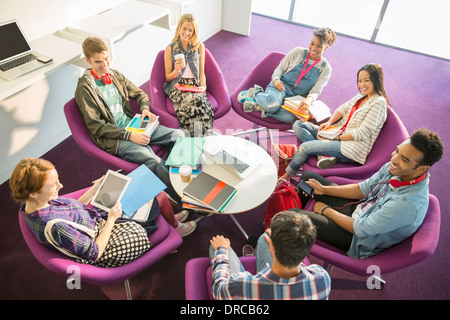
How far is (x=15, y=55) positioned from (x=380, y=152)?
3029mm

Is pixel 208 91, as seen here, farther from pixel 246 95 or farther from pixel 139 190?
pixel 139 190

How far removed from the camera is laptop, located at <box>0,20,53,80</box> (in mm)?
2486

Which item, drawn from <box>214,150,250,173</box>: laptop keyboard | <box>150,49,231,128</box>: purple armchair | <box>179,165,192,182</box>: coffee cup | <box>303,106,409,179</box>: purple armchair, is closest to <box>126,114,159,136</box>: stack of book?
<box>150,49,231,128</box>: purple armchair

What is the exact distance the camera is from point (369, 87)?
2566 millimetres

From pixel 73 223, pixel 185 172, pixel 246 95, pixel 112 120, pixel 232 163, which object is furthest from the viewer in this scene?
pixel 246 95

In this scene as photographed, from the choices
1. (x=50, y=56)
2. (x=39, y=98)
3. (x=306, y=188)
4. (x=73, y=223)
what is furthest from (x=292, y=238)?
(x=39, y=98)

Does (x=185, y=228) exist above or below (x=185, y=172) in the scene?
below

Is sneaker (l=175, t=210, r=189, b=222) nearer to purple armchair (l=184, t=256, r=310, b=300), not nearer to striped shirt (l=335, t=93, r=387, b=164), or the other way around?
purple armchair (l=184, t=256, r=310, b=300)

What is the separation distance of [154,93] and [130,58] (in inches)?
42.1

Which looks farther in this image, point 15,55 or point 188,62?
point 188,62

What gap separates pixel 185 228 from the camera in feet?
8.90

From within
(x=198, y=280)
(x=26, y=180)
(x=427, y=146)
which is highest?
(x=427, y=146)

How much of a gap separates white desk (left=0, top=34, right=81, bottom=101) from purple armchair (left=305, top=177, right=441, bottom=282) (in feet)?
7.81
